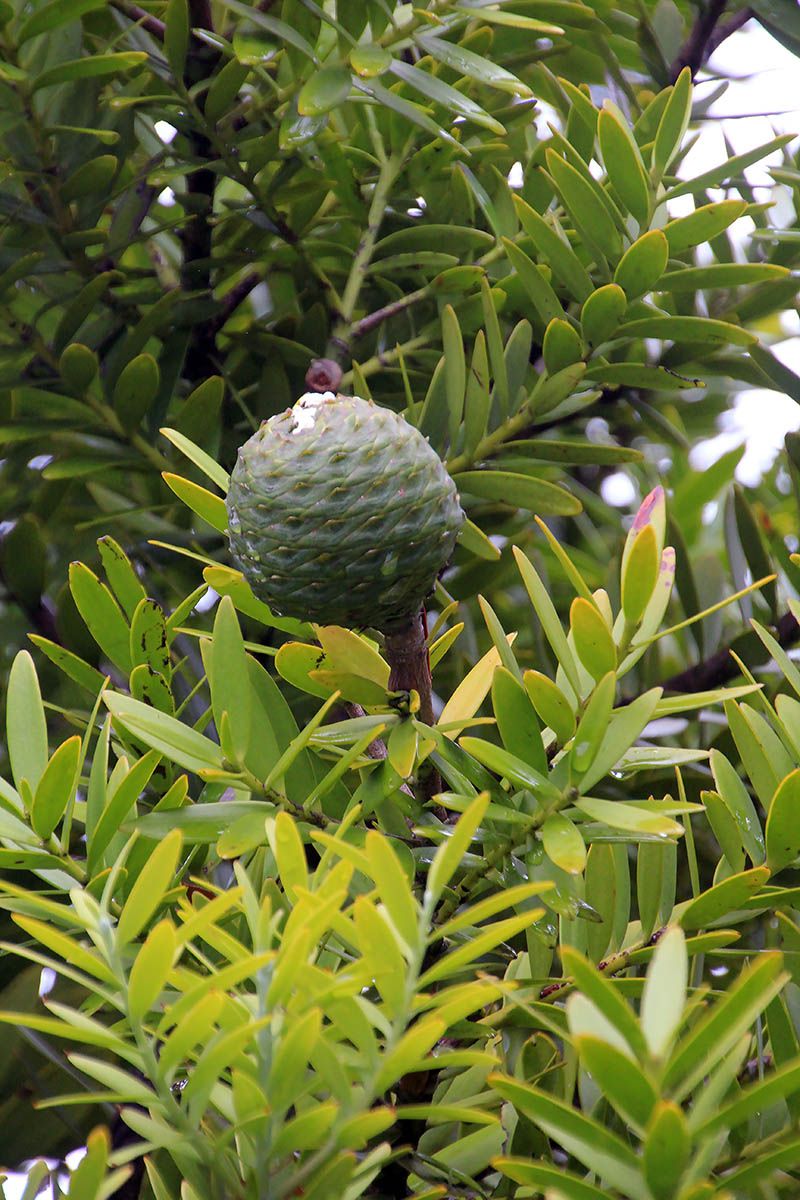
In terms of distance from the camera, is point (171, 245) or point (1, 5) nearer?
point (1, 5)

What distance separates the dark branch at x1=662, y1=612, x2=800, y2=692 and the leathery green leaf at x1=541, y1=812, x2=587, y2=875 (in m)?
0.37

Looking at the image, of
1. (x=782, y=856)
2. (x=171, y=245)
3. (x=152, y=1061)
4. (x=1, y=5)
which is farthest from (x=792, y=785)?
(x=171, y=245)

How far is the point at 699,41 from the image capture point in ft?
2.36

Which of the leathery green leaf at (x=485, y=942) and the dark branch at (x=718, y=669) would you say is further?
the dark branch at (x=718, y=669)

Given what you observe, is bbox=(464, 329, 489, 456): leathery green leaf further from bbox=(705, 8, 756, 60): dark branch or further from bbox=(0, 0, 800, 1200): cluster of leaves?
bbox=(705, 8, 756, 60): dark branch

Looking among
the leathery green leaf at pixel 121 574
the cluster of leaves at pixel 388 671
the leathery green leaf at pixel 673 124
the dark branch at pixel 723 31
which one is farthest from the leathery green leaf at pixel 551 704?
the dark branch at pixel 723 31

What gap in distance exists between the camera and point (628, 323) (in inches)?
22.6

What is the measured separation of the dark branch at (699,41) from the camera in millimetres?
698

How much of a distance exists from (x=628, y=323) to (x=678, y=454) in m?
0.59

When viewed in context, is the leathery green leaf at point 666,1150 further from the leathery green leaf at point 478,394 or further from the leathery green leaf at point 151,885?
the leathery green leaf at point 478,394

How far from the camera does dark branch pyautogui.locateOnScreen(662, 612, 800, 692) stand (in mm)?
711

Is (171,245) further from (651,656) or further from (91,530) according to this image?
(651,656)

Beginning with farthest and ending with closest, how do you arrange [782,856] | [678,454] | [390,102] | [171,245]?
[678,454] → [171,245] → [390,102] → [782,856]

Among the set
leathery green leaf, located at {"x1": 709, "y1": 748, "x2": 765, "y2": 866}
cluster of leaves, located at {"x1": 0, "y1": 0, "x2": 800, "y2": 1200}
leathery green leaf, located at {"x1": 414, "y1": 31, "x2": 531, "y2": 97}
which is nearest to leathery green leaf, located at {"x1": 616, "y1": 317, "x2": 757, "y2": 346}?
cluster of leaves, located at {"x1": 0, "y1": 0, "x2": 800, "y2": 1200}
